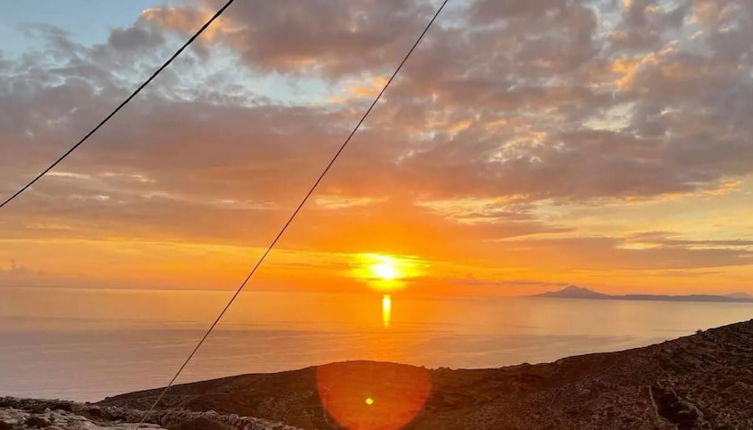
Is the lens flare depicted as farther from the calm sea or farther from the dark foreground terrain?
the calm sea

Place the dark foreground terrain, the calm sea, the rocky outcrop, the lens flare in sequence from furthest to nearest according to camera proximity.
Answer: the calm sea, the lens flare, the dark foreground terrain, the rocky outcrop

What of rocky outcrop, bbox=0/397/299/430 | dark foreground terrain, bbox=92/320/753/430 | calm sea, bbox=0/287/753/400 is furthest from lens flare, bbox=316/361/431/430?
calm sea, bbox=0/287/753/400

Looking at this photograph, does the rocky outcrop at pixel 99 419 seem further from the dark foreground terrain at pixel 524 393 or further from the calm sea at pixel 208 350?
the calm sea at pixel 208 350

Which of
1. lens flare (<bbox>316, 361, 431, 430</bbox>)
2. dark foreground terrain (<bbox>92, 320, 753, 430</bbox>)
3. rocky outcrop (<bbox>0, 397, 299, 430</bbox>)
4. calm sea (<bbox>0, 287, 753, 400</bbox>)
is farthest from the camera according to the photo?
calm sea (<bbox>0, 287, 753, 400</bbox>)

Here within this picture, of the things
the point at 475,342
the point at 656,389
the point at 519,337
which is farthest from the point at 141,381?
the point at 519,337

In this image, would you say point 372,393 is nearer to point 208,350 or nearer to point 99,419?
point 99,419

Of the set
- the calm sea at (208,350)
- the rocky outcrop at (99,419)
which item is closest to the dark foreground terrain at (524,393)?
the rocky outcrop at (99,419)

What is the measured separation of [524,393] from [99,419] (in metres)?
13.9

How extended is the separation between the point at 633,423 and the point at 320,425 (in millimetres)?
9523

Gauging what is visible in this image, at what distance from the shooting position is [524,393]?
74.3 ft

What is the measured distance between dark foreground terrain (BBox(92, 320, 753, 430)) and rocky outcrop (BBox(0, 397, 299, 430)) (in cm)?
309

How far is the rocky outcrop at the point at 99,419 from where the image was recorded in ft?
46.2

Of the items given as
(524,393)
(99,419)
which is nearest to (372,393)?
(524,393)

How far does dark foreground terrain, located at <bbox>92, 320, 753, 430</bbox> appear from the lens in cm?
1834
